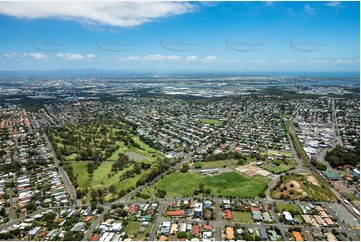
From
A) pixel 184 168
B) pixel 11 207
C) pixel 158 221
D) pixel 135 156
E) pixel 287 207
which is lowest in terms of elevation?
pixel 11 207

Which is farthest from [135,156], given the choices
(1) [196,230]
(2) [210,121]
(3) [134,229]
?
(2) [210,121]

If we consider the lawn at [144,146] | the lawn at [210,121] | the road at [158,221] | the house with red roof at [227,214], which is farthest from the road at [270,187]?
the lawn at [210,121]

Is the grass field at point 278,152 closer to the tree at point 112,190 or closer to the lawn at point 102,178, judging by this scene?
the lawn at point 102,178

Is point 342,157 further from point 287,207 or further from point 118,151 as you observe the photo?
point 118,151

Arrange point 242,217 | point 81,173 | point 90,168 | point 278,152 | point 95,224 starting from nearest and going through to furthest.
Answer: point 95,224
point 242,217
point 81,173
point 90,168
point 278,152

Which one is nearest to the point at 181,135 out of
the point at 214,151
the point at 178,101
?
the point at 214,151

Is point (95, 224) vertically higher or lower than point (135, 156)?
lower

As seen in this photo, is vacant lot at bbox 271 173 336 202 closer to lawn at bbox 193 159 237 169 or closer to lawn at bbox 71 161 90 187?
lawn at bbox 193 159 237 169

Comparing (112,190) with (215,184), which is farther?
(215,184)
